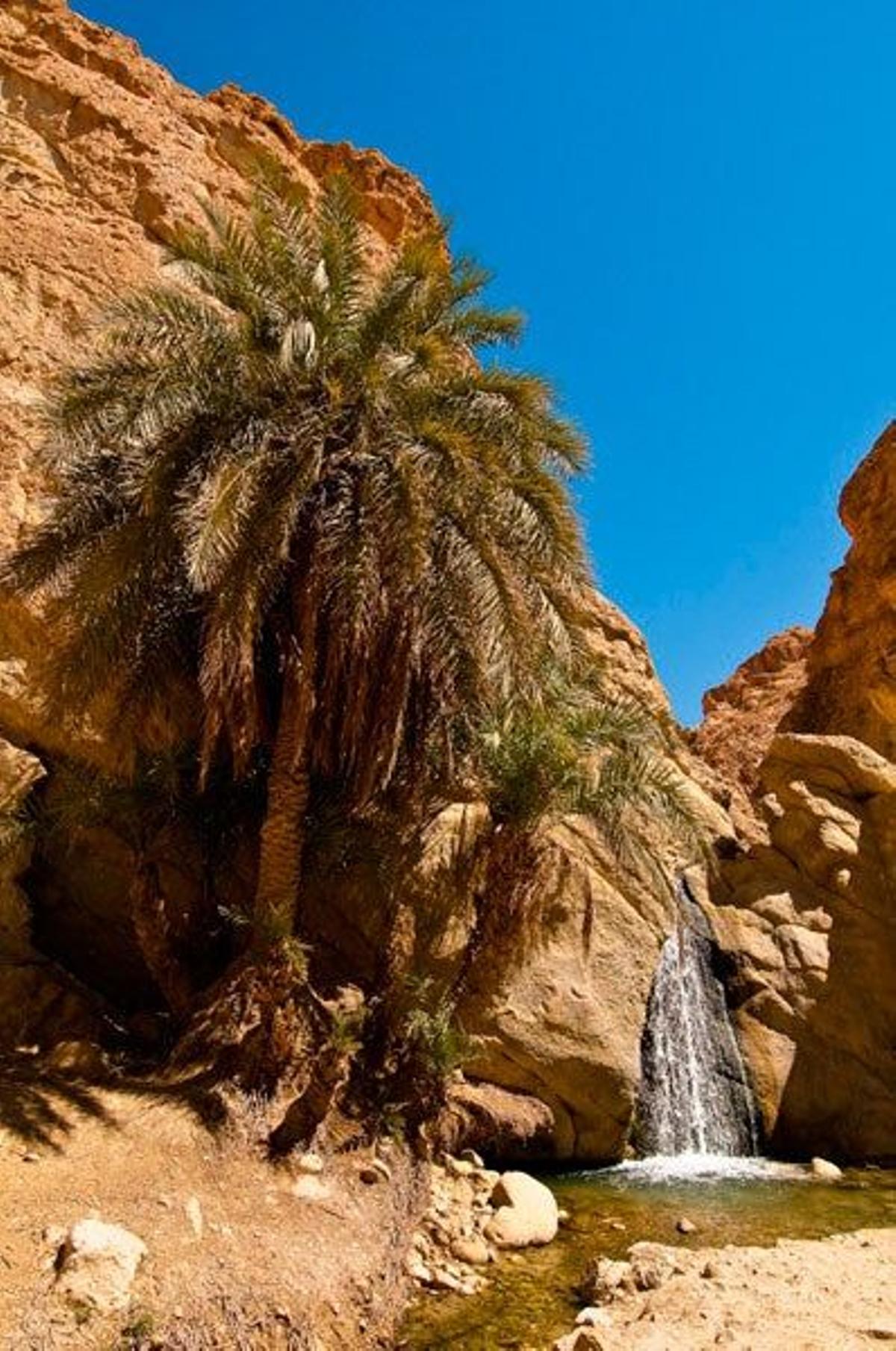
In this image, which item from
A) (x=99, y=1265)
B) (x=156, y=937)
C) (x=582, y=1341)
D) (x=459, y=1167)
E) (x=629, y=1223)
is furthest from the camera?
(x=156, y=937)

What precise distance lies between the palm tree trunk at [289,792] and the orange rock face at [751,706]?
86.9ft

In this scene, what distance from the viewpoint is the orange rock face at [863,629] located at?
29.2 meters

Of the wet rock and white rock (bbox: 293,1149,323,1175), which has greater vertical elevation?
white rock (bbox: 293,1149,323,1175)

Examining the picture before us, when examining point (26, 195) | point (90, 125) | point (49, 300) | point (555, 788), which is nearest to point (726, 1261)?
point (555, 788)

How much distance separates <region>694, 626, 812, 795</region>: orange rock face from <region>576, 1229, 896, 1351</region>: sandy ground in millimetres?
27072

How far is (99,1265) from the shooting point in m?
6.45

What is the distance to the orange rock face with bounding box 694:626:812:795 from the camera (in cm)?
3866

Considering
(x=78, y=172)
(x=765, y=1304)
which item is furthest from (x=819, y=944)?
(x=78, y=172)

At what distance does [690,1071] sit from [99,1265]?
35.7 feet

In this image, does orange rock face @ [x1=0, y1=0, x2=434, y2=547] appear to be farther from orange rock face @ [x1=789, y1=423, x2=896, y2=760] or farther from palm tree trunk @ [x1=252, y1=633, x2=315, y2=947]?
orange rock face @ [x1=789, y1=423, x2=896, y2=760]

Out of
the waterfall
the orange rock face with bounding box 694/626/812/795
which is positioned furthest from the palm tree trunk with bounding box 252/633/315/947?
the orange rock face with bounding box 694/626/812/795

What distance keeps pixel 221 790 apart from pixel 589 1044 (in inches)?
241

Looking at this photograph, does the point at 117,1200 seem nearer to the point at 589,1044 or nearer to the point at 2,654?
the point at 589,1044

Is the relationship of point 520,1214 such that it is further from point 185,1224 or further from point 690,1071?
point 690,1071
